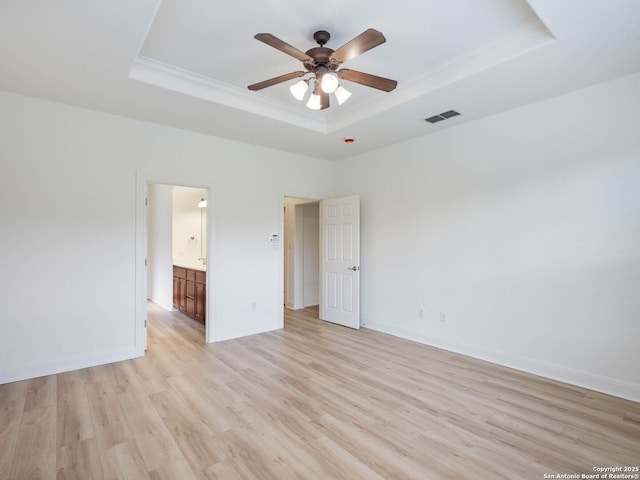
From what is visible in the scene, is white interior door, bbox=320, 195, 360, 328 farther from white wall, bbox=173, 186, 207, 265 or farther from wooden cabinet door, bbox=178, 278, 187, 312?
white wall, bbox=173, 186, 207, 265

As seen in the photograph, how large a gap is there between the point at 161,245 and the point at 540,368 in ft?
21.1

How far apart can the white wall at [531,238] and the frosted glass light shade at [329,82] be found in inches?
86.8

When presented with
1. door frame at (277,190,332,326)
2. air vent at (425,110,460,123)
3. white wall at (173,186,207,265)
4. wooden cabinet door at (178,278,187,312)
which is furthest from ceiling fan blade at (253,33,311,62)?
white wall at (173,186,207,265)

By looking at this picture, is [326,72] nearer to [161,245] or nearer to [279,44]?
[279,44]

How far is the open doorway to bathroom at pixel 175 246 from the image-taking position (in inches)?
226

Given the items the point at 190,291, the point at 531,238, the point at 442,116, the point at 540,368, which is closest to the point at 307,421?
the point at 540,368

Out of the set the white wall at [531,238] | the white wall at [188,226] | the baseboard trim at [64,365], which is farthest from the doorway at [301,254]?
the baseboard trim at [64,365]

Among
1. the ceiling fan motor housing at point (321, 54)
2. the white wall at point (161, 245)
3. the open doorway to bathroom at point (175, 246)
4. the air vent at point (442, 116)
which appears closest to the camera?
the ceiling fan motor housing at point (321, 54)

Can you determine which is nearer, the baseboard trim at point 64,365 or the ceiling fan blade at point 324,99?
the ceiling fan blade at point 324,99

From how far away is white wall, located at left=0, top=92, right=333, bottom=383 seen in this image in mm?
3150

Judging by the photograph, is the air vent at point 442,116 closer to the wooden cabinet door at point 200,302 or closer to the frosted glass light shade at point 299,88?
the frosted glass light shade at point 299,88

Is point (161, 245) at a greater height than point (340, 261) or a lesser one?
greater

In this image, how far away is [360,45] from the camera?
211 centimetres

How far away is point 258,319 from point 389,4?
3992 millimetres
